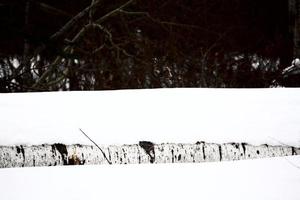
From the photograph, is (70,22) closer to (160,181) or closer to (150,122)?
(150,122)

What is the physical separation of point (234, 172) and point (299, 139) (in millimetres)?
432

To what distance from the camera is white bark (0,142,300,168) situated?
4.89 feet

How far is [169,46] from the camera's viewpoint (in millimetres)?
7262

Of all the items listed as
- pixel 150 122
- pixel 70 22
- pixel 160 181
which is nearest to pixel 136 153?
pixel 150 122

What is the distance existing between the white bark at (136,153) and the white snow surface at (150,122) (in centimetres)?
3

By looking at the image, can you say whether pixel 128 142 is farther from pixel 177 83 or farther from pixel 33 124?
pixel 177 83

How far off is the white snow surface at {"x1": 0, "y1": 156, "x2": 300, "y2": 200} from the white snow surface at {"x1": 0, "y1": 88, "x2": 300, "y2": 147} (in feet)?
0.53

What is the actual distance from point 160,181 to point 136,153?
0.28 meters

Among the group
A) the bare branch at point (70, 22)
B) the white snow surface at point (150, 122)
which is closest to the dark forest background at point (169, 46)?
the bare branch at point (70, 22)

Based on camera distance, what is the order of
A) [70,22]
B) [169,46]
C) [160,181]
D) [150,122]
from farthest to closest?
[169,46], [70,22], [150,122], [160,181]

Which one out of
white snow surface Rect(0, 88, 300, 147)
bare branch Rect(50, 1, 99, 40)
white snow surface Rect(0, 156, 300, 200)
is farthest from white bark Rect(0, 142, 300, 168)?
bare branch Rect(50, 1, 99, 40)

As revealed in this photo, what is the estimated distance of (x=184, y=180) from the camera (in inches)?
49.5

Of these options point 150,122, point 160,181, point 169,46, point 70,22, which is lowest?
point 160,181

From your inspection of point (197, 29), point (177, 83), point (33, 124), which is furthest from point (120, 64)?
point (33, 124)
